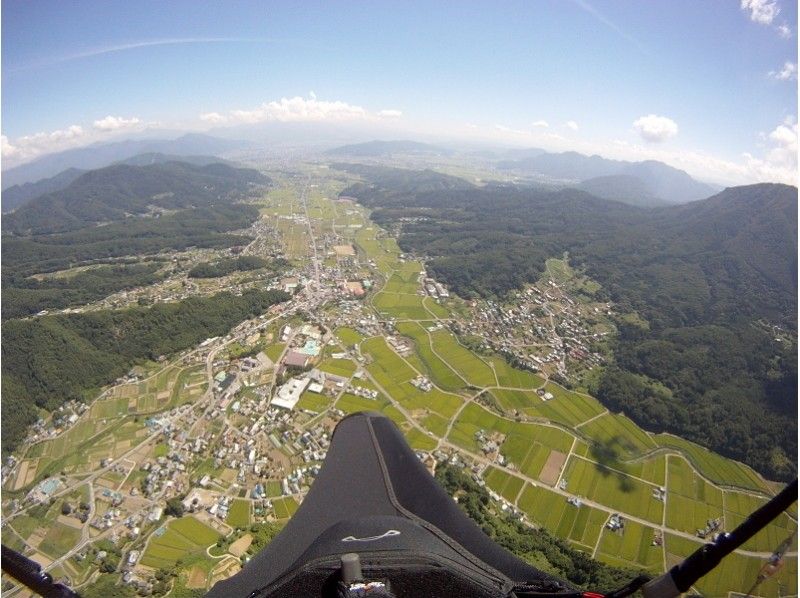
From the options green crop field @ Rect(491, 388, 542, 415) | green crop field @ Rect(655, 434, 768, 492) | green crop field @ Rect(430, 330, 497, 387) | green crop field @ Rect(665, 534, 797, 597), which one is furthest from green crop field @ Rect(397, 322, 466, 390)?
green crop field @ Rect(665, 534, 797, 597)

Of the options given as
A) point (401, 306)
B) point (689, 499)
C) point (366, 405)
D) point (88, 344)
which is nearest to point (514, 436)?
point (689, 499)

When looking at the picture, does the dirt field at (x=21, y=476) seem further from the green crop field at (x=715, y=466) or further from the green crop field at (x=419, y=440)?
the green crop field at (x=715, y=466)

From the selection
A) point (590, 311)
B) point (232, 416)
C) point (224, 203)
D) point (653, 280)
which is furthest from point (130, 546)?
point (224, 203)

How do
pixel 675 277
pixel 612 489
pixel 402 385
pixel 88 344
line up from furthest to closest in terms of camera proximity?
pixel 675 277 < pixel 88 344 < pixel 402 385 < pixel 612 489

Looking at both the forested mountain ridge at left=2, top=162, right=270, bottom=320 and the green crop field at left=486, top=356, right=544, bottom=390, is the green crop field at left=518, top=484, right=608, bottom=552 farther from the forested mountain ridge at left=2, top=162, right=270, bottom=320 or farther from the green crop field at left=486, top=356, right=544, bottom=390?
the forested mountain ridge at left=2, top=162, right=270, bottom=320

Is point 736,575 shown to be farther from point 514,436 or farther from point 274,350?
point 274,350

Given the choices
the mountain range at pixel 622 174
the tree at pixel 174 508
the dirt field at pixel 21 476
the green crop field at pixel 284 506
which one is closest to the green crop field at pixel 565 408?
the green crop field at pixel 284 506

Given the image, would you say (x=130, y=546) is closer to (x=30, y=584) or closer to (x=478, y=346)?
(x=30, y=584)
